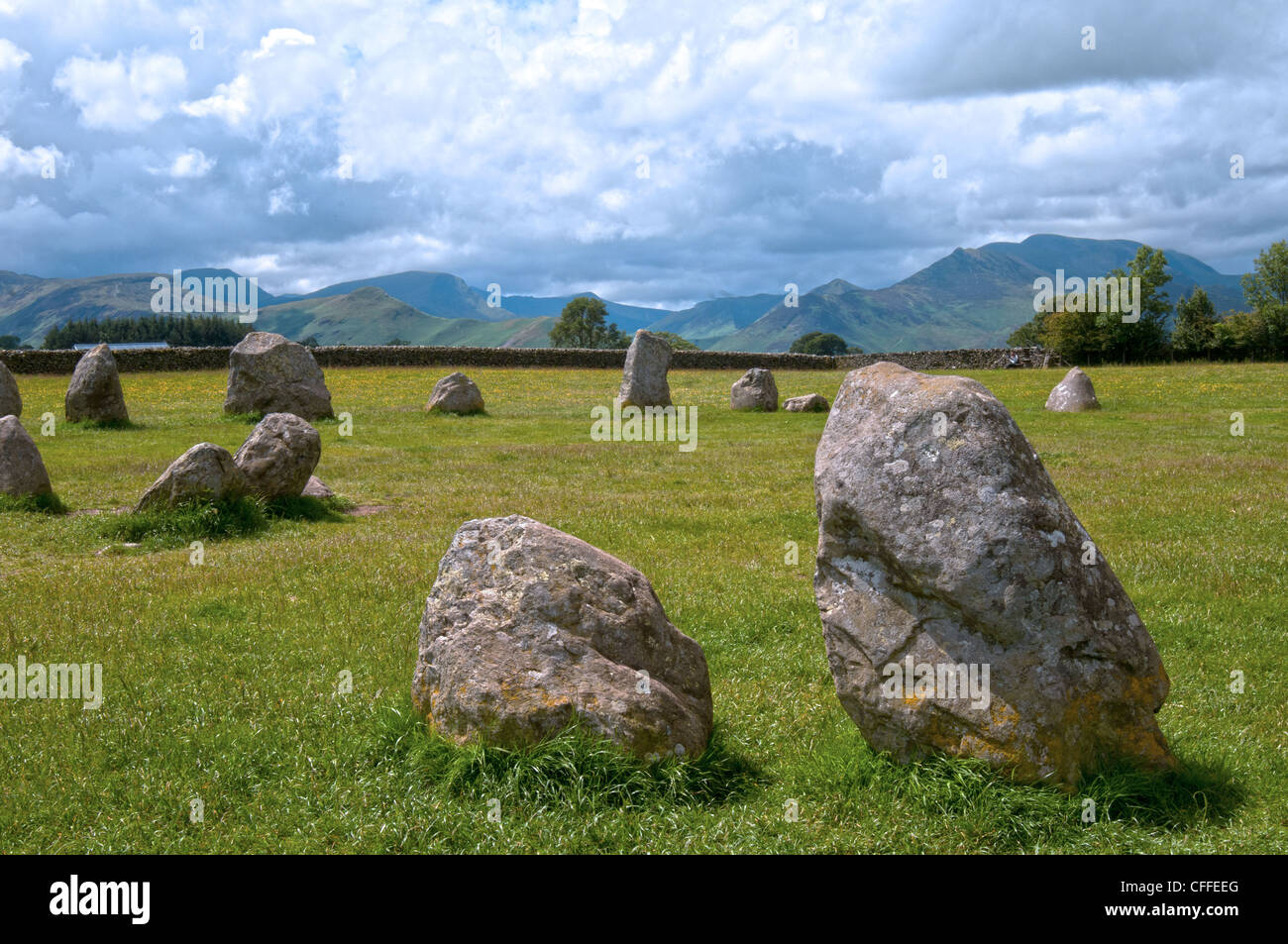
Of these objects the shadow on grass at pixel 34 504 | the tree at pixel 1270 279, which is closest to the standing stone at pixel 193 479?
the shadow on grass at pixel 34 504

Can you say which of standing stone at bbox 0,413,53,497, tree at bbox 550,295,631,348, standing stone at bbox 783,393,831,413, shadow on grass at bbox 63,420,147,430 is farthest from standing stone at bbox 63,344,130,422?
tree at bbox 550,295,631,348

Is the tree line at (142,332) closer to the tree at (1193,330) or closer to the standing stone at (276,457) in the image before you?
the tree at (1193,330)

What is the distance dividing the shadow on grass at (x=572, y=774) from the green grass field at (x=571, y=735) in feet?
0.07

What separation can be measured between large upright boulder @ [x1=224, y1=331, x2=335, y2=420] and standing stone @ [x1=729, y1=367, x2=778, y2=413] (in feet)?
51.3

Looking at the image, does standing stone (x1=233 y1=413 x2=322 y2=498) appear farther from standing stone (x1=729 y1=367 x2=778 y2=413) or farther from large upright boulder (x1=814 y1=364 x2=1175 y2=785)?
standing stone (x1=729 y1=367 x2=778 y2=413)

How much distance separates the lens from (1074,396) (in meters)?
33.8

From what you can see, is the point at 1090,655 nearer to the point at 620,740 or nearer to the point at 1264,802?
the point at 1264,802

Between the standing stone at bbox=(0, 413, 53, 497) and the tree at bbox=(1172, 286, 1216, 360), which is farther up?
the tree at bbox=(1172, 286, 1216, 360)

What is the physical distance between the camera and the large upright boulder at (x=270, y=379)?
3134 centimetres

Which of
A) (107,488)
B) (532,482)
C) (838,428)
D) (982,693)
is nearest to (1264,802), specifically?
(982,693)

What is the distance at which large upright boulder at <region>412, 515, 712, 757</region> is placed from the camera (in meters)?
6.37

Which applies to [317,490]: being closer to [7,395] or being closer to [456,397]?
[456,397]

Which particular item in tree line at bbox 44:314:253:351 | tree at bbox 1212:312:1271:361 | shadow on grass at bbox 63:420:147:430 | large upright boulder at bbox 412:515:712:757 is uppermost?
tree line at bbox 44:314:253:351
